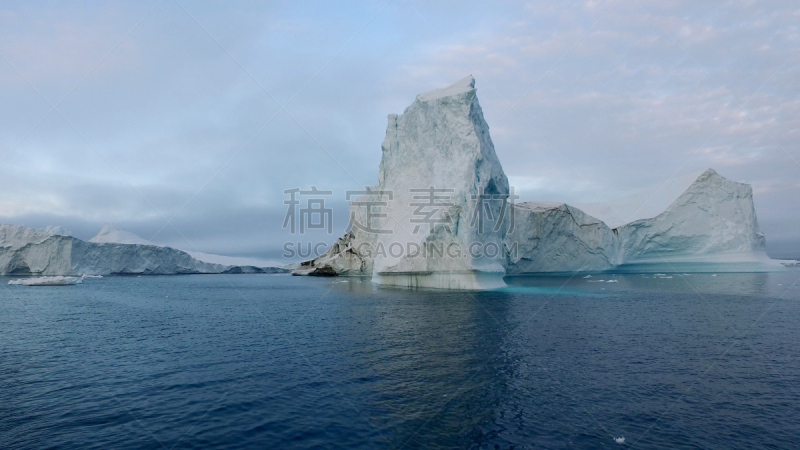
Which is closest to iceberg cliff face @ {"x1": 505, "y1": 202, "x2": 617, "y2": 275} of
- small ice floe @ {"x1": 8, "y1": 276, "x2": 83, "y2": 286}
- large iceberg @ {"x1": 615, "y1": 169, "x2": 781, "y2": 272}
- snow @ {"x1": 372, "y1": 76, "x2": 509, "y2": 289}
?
large iceberg @ {"x1": 615, "y1": 169, "x2": 781, "y2": 272}

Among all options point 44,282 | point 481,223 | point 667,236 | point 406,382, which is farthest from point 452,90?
point 44,282

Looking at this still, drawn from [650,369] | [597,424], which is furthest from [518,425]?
[650,369]

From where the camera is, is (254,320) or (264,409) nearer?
(264,409)

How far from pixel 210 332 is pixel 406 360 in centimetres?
884

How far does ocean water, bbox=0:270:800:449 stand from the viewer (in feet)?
23.3

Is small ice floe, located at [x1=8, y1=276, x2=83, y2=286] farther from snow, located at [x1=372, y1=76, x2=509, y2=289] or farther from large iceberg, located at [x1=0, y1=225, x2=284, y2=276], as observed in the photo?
snow, located at [x1=372, y1=76, x2=509, y2=289]

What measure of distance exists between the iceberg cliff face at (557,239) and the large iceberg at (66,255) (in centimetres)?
5922

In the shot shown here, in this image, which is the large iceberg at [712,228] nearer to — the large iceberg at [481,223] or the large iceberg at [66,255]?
the large iceberg at [481,223]

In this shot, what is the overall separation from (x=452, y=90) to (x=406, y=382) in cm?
2755

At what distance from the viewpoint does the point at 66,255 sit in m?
58.8

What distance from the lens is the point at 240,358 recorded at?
12.1 m

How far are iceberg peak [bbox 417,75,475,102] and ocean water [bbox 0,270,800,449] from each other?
755 inches

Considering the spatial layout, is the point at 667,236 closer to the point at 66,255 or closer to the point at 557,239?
the point at 557,239

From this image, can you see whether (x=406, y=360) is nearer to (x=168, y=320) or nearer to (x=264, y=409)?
(x=264, y=409)
